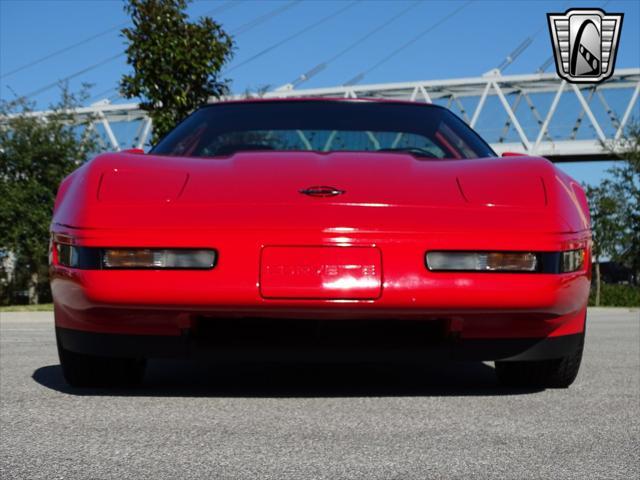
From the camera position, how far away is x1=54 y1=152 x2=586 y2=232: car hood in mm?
3240

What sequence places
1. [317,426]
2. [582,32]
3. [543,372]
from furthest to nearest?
1. [582,32]
2. [543,372]
3. [317,426]

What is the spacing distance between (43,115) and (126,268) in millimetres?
25836

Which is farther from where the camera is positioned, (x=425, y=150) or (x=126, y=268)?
(x=425, y=150)

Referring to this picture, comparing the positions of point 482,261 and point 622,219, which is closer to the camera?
point 482,261

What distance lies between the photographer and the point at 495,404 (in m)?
3.46

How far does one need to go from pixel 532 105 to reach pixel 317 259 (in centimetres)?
6407

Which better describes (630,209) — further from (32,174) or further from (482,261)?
(482,261)

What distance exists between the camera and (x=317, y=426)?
295 centimetres

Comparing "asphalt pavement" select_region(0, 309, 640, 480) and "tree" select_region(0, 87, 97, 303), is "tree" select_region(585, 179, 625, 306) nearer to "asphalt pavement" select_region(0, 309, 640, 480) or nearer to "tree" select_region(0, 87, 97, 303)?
"tree" select_region(0, 87, 97, 303)

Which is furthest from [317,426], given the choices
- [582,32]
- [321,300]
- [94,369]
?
[582,32]

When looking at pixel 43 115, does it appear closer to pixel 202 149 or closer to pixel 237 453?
pixel 202 149

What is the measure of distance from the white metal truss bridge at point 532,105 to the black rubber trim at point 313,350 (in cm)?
5736

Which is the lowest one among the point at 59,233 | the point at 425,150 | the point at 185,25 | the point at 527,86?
the point at 59,233

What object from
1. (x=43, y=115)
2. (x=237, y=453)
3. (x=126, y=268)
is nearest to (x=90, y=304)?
(x=126, y=268)
